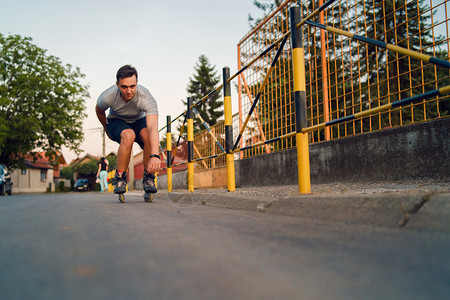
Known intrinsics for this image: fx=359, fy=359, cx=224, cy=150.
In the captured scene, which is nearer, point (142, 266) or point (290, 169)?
point (142, 266)

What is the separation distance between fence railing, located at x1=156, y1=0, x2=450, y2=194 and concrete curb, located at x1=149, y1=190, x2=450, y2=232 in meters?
0.38

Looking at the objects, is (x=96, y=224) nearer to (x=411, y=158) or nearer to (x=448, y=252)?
(x=448, y=252)

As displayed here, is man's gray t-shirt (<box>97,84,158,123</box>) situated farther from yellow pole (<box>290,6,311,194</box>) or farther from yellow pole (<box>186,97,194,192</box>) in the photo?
yellow pole (<box>290,6,311,194</box>)

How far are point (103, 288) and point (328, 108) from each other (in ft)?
13.4

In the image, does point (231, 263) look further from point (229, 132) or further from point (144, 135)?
point (144, 135)

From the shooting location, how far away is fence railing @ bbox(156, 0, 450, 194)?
9.39ft

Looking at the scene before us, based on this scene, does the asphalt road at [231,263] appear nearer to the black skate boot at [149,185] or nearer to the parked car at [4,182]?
the black skate boot at [149,185]

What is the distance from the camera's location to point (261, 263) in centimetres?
112

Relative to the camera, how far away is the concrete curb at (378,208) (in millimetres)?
1594

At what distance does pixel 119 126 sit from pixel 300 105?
2856mm

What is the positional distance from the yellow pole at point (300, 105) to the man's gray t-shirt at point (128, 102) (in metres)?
2.25

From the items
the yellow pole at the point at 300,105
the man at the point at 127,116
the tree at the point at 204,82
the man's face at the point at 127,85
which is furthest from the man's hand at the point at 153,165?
the tree at the point at 204,82

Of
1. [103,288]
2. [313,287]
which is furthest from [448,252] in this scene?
[103,288]

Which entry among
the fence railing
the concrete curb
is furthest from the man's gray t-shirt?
the concrete curb
